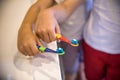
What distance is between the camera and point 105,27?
65cm

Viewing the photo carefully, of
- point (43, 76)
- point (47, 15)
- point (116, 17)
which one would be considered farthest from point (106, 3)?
point (43, 76)

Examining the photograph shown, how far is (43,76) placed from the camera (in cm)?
47

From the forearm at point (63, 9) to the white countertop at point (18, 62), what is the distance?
9 cm

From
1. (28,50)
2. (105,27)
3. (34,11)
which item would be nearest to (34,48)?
(28,50)

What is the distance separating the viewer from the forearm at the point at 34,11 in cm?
55

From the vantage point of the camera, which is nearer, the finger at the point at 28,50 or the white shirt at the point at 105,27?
Answer: the finger at the point at 28,50

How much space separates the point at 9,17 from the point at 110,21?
0.32m

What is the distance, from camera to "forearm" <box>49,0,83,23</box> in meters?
0.56

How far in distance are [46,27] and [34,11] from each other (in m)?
0.11

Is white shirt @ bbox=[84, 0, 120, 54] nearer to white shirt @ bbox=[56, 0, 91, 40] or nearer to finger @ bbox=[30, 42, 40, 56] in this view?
white shirt @ bbox=[56, 0, 91, 40]

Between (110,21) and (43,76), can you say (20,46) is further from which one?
(110,21)

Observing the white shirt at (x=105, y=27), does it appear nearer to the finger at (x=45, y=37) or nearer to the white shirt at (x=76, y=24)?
the white shirt at (x=76, y=24)

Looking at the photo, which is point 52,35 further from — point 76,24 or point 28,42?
point 76,24

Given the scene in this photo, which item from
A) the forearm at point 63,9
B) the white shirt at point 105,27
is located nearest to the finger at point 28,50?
the forearm at point 63,9
